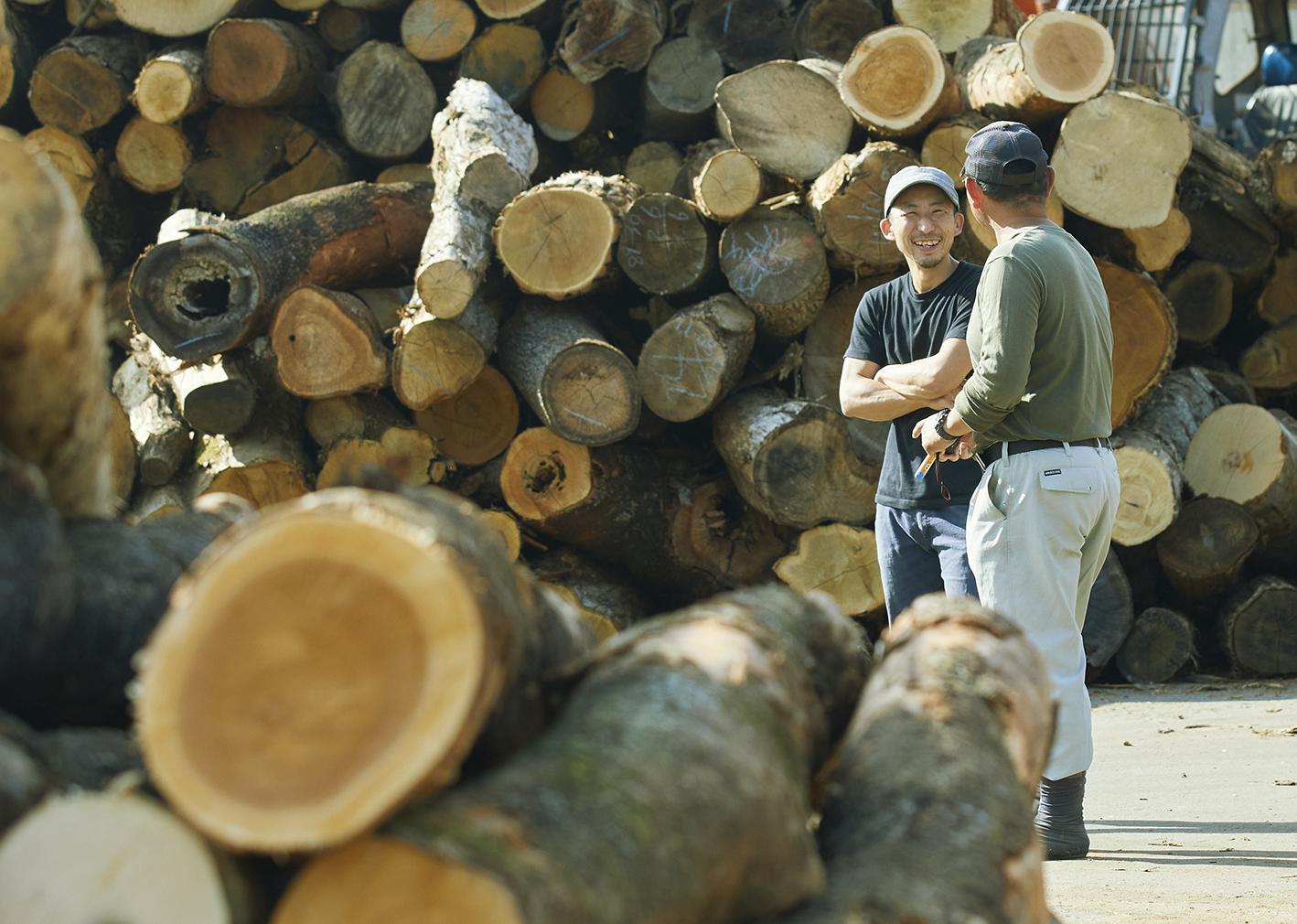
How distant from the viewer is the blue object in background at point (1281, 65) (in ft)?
33.8

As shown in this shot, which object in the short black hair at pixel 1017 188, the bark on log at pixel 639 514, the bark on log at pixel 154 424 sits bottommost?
the bark on log at pixel 154 424

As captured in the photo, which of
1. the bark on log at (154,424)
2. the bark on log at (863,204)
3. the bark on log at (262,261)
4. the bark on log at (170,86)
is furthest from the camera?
the bark on log at (170,86)

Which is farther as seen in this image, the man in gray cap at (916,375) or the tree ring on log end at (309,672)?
the man in gray cap at (916,375)

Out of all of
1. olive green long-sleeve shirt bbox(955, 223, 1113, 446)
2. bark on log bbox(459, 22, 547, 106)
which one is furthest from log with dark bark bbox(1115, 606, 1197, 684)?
bark on log bbox(459, 22, 547, 106)

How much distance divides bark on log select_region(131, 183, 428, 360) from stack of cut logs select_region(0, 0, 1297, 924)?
0.07ft

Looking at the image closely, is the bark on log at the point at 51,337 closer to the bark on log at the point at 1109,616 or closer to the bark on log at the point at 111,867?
the bark on log at the point at 111,867

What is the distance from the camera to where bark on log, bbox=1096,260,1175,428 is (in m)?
6.27

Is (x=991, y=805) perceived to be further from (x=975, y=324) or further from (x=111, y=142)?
(x=111, y=142)

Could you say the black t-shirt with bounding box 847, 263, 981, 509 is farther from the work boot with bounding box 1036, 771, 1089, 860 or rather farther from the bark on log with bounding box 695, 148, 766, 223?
the bark on log with bounding box 695, 148, 766, 223

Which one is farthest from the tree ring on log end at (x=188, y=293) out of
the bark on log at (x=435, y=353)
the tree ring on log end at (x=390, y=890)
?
the tree ring on log end at (x=390, y=890)

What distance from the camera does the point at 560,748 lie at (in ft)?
6.31

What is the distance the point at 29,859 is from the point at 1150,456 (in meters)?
5.52

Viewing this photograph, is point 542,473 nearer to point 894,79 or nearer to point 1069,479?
point 894,79

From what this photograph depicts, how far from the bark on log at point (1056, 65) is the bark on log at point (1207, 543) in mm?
1912
